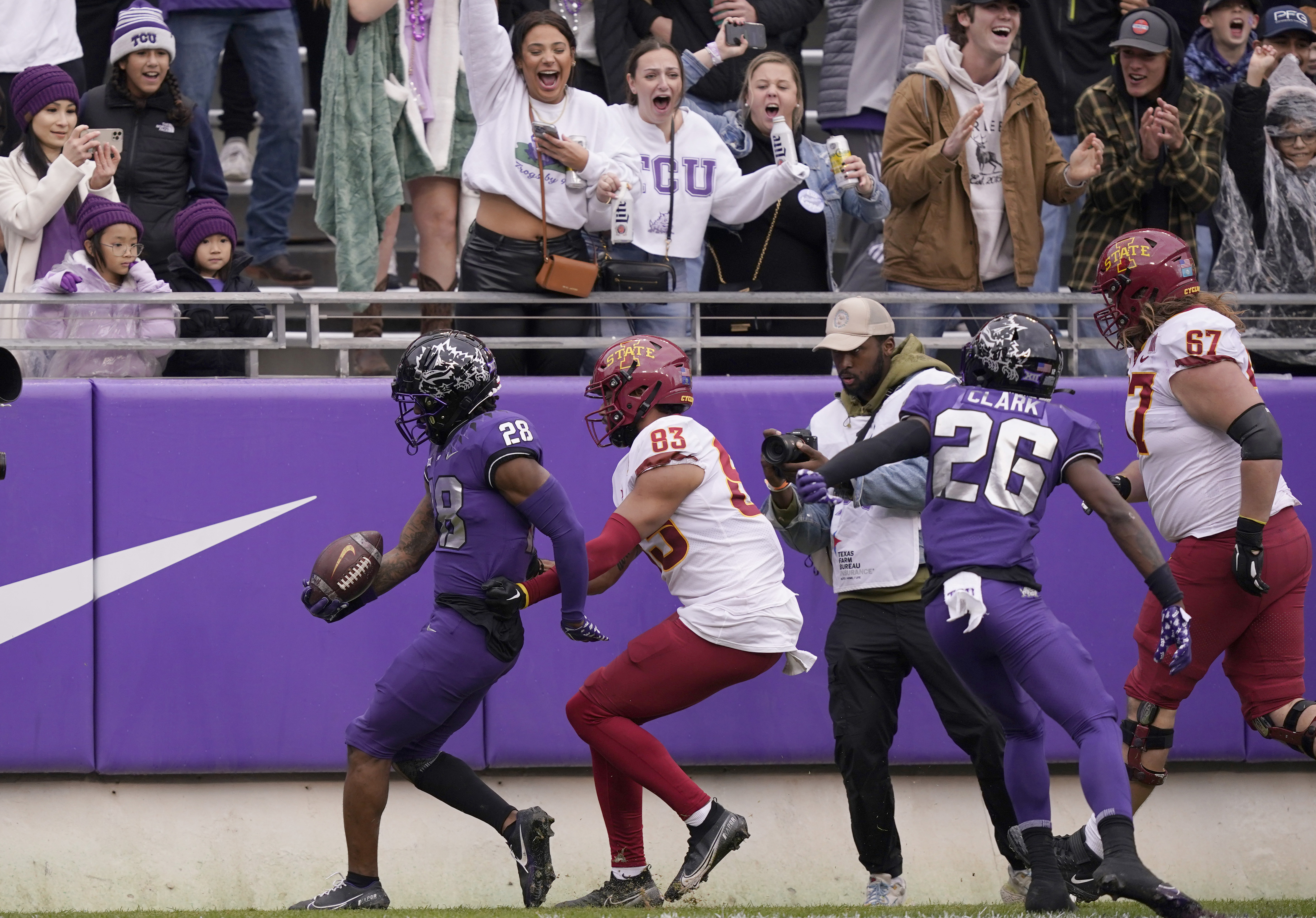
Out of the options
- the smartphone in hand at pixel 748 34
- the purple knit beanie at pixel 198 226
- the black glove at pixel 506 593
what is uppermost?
the smartphone in hand at pixel 748 34

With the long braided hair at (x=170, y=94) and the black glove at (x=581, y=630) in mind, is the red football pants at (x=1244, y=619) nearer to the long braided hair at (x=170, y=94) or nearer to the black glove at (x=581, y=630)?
the black glove at (x=581, y=630)

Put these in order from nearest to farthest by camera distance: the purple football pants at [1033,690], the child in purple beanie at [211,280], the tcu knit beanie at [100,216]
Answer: the purple football pants at [1033,690]
the tcu knit beanie at [100,216]
the child in purple beanie at [211,280]

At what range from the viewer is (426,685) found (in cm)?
514

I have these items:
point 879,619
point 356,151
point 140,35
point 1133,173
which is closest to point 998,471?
point 879,619

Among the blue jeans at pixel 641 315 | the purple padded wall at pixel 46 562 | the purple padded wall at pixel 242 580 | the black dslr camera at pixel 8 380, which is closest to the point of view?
the black dslr camera at pixel 8 380

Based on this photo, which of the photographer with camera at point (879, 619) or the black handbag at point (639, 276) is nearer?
the photographer with camera at point (879, 619)

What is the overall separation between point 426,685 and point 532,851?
0.72 meters

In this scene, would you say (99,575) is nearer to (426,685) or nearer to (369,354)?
(369,354)

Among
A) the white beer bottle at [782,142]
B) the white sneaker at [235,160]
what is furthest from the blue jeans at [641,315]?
the white sneaker at [235,160]

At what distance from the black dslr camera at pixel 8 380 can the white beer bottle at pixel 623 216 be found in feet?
8.67

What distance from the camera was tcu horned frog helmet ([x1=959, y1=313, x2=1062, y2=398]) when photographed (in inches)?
200

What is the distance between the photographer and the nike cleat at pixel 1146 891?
4285 millimetres

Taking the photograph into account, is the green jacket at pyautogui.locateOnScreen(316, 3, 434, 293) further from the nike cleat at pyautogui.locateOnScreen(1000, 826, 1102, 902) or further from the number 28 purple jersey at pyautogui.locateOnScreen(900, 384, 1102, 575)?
the nike cleat at pyautogui.locateOnScreen(1000, 826, 1102, 902)

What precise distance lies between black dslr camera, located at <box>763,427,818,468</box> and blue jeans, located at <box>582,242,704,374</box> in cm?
137
